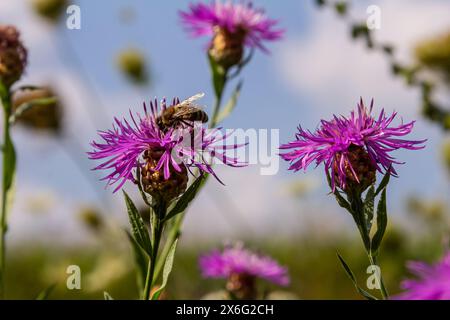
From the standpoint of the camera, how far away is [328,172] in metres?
1.21

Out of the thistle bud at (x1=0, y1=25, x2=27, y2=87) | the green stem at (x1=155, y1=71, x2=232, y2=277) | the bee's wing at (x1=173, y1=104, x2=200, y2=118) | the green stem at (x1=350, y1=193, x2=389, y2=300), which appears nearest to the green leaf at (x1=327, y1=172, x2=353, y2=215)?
the green stem at (x1=350, y1=193, x2=389, y2=300)

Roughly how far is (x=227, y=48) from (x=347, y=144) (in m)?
0.98

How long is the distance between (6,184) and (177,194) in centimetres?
77

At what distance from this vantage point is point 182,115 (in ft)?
4.46

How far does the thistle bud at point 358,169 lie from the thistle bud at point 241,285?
78 centimetres

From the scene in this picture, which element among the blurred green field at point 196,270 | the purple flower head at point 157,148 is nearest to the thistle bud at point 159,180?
the purple flower head at point 157,148

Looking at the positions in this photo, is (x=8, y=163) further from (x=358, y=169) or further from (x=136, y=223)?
(x=358, y=169)

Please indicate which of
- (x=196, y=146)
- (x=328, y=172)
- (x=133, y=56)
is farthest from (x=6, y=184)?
(x=133, y=56)

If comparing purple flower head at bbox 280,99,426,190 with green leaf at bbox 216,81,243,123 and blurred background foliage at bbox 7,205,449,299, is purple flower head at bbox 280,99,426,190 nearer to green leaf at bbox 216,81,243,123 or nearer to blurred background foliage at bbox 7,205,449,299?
green leaf at bbox 216,81,243,123

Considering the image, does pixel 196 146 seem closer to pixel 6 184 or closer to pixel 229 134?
pixel 229 134

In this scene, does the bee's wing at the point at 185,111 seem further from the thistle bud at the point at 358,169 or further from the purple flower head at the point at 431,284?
the purple flower head at the point at 431,284

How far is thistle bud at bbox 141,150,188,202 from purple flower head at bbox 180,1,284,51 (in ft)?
2.95

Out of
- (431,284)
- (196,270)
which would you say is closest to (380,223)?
(431,284)

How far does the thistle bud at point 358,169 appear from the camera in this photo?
1210 mm
